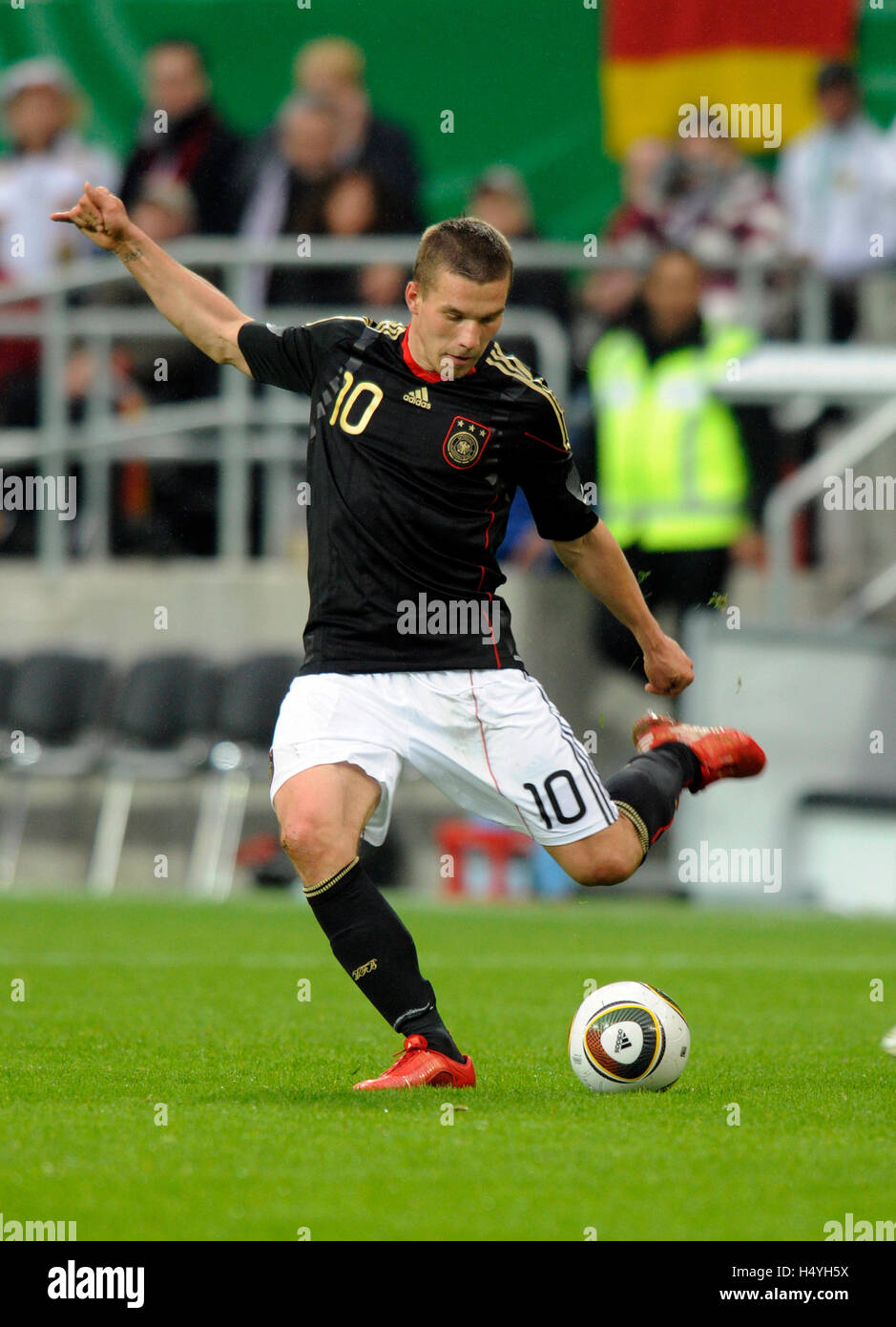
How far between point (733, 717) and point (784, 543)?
132 cm

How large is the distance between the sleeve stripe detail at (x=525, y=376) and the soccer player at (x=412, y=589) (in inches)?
0.4

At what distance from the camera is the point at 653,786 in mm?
6605

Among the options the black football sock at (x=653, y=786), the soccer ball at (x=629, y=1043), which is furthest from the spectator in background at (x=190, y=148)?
the soccer ball at (x=629, y=1043)

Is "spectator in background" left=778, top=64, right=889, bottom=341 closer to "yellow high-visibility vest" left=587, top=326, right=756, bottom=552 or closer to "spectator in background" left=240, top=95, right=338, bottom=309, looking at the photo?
"yellow high-visibility vest" left=587, top=326, right=756, bottom=552

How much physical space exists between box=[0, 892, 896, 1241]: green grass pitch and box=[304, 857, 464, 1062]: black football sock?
0.24 meters

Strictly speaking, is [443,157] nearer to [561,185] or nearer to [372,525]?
[561,185]

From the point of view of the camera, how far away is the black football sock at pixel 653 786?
6461 millimetres

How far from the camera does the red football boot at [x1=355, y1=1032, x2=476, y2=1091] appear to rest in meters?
5.86

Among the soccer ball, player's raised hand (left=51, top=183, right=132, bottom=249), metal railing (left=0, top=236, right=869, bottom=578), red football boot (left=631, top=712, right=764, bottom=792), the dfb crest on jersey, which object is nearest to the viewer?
the soccer ball

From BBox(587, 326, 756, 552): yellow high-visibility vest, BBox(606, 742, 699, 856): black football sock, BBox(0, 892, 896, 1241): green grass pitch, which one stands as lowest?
BBox(0, 892, 896, 1241): green grass pitch

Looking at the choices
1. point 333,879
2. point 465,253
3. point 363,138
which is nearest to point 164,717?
point 363,138

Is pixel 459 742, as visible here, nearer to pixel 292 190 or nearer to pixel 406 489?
pixel 406 489

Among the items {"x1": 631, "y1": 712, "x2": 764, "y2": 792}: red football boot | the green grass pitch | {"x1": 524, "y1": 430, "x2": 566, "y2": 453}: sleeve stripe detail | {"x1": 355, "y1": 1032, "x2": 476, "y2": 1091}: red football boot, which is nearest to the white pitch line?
the green grass pitch
